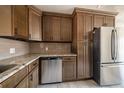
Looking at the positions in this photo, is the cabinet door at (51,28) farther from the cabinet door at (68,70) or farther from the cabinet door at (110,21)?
the cabinet door at (110,21)

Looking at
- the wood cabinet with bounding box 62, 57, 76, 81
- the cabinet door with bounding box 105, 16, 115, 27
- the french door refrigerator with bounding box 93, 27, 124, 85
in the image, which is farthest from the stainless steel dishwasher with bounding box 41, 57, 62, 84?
the cabinet door with bounding box 105, 16, 115, 27

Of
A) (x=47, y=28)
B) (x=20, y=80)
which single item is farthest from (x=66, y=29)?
(x=20, y=80)

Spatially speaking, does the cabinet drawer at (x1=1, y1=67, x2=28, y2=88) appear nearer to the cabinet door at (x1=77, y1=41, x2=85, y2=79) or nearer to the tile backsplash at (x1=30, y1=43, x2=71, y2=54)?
the cabinet door at (x1=77, y1=41, x2=85, y2=79)

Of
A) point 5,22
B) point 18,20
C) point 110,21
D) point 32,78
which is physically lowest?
point 32,78

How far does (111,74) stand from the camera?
3123 mm

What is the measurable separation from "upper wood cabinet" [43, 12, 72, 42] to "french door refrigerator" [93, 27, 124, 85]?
3.69 feet

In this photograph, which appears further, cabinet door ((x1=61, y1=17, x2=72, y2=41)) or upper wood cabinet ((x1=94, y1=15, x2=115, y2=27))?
cabinet door ((x1=61, y1=17, x2=72, y2=41))

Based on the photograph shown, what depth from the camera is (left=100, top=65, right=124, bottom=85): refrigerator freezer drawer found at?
121 inches

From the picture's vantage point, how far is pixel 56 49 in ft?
13.6

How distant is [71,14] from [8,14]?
258 cm

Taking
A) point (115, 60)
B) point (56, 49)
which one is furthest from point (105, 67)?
point (56, 49)

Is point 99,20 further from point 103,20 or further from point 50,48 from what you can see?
point 50,48

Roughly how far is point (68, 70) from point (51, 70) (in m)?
0.53

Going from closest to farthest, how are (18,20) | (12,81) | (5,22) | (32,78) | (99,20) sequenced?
1. (12,81)
2. (5,22)
3. (18,20)
4. (32,78)
5. (99,20)
